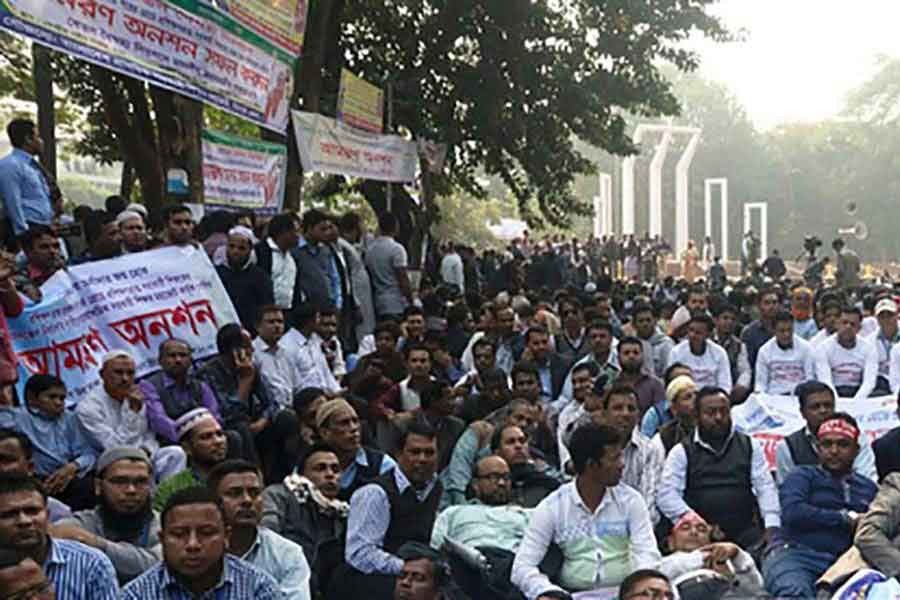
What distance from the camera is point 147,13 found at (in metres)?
8.12

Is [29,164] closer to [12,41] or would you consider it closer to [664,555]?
[664,555]

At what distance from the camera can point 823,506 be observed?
6.05m

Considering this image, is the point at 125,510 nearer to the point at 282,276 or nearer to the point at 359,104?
the point at 282,276

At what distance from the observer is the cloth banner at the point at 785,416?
8.27 meters

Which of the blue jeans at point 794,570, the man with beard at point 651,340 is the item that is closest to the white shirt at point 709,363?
the man with beard at point 651,340

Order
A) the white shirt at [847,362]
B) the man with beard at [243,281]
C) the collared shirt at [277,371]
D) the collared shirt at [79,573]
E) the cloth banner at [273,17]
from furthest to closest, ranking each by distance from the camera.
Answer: the white shirt at [847,362]
the cloth banner at [273,17]
the man with beard at [243,281]
the collared shirt at [277,371]
the collared shirt at [79,573]

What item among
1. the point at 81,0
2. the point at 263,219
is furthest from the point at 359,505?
the point at 263,219

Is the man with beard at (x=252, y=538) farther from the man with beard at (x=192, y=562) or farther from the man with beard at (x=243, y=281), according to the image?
the man with beard at (x=243, y=281)

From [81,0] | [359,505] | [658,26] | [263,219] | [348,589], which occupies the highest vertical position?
[658,26]

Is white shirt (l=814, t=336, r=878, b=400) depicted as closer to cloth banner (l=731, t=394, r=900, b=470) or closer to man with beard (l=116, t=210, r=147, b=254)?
cloth banner (l=731, t=394, r=900, b=470)

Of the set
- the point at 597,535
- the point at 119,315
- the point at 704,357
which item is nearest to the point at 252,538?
the point at 597,535

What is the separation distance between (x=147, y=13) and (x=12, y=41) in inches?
555

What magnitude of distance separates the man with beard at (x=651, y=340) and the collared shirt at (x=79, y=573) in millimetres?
6462

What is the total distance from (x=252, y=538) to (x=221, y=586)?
25.0 inches
